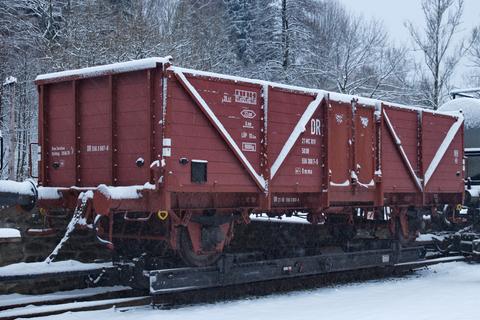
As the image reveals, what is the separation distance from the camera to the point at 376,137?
1201cm

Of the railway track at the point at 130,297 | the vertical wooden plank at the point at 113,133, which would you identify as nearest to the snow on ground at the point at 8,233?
the railway track at the point at 130,297

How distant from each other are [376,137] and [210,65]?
16623 mm

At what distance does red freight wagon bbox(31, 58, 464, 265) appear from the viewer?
878 cm

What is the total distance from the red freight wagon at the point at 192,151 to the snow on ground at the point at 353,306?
104cm

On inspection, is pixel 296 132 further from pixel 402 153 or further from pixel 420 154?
pixel 420 154

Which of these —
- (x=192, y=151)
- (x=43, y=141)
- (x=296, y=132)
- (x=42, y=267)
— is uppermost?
(x=296, y=132)

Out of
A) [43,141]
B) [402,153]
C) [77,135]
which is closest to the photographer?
[77,135]

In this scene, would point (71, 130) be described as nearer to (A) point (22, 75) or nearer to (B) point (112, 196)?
(B) point (112, 196)

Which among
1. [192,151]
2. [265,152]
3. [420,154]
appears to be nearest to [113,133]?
[192,151]

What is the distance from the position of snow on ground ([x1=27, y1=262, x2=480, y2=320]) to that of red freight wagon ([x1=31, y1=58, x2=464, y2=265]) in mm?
1042

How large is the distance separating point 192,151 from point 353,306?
309 cm

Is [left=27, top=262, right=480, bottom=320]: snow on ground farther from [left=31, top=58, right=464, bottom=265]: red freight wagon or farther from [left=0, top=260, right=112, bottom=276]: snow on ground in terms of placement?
[left=31, top=58, right=464, bottom=265]: red freight wagon

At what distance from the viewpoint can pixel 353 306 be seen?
924cm

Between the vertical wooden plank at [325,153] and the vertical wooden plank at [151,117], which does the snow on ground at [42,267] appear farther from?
the vertical wooden plank at [325,153]
